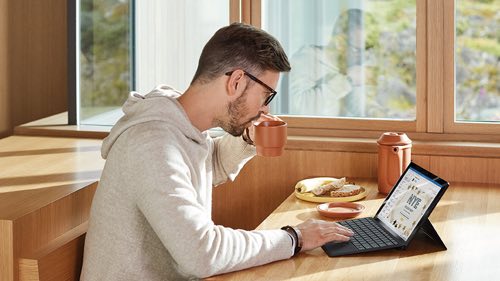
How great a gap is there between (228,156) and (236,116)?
0.41 meters

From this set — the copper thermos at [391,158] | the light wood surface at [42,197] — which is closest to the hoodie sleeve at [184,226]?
the light wood surface at [42,197]

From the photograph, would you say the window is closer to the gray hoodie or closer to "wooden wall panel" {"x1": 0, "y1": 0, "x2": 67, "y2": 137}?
"wooden wall panel" {"x1": 0, "y1": 0, "x2": 67, "y2": 137}

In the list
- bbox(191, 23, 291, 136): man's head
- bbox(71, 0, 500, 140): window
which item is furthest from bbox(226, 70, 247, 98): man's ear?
bbox(71, 0, 500, 140): window

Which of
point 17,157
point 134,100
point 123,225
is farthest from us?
point 17,157

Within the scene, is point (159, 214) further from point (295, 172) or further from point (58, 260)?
point (295, 172)

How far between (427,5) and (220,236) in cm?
137

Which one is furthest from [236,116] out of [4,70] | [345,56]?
[4,70]

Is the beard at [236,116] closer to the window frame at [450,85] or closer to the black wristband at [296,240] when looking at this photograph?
the black wristband at [296,240]

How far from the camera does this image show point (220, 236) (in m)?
2.08

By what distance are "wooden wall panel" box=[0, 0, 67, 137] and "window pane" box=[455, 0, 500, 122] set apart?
1940 millimetres

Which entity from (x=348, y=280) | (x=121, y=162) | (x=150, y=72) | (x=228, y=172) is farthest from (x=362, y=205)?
(x=150, y=72)

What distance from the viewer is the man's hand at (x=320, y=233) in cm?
223

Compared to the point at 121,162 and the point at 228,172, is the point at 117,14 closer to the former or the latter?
the point at 228,172

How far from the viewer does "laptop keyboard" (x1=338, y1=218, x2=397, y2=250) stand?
2268 millimetres
